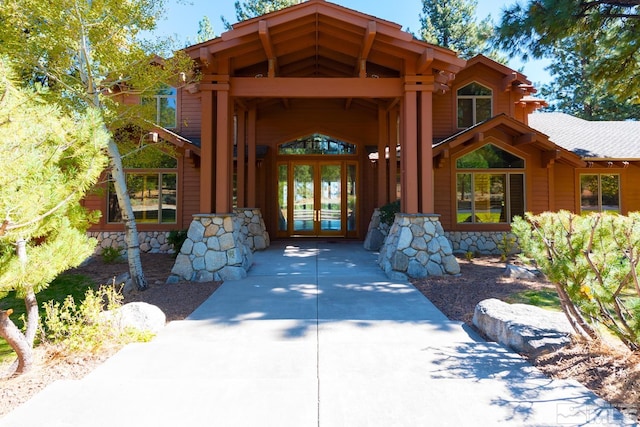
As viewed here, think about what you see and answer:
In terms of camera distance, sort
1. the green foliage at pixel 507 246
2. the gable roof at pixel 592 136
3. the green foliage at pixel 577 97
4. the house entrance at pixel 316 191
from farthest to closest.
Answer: the green foliage at pixel 577 97
the house entrance at pixel 316 191
the gable roof at pixel 592 136
the green foliage at pixel 507 246

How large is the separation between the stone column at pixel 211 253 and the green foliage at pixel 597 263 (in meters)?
4.93

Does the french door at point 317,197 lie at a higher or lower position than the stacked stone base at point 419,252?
higher

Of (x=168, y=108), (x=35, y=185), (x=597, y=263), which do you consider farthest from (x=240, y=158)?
(x=597, y=263)

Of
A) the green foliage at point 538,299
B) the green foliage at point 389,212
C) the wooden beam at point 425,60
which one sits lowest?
the green foliage at point 538,299

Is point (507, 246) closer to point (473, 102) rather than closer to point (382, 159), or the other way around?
point (382, 159)

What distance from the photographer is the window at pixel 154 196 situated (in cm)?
1102

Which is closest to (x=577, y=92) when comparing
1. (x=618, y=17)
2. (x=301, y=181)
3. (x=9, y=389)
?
(x=618, y=17)

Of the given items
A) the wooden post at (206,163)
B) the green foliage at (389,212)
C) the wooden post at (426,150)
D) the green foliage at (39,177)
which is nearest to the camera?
the green foliage at (39,177)

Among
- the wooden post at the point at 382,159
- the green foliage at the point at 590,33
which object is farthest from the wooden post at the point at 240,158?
the green foliage at the point at 590,33

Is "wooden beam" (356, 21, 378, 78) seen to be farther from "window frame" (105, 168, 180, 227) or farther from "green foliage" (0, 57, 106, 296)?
"window frame" (105, 168, 180, 227)

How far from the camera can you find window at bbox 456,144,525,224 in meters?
10.5

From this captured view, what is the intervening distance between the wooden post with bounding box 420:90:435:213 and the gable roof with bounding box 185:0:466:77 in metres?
0.60

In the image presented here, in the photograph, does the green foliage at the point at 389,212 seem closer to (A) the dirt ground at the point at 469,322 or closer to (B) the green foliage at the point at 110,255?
(A) the dirt ground at the point at 469,322

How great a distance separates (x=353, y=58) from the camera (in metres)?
8.24
